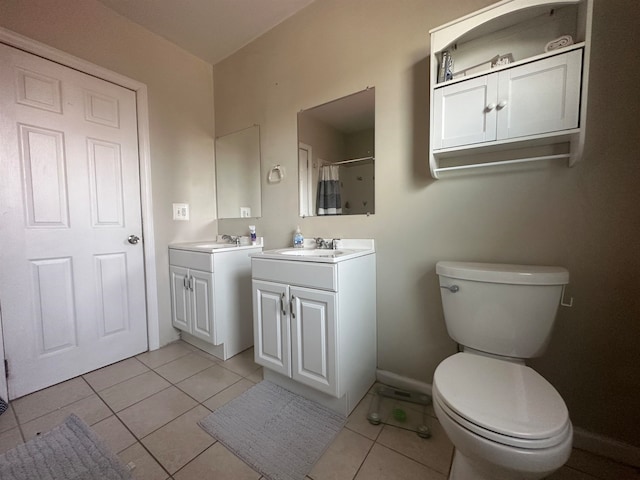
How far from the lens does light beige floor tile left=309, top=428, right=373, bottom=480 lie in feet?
3.34

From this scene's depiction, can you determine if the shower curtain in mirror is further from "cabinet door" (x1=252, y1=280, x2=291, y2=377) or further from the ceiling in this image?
the ceiling

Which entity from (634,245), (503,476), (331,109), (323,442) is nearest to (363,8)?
(331,109)

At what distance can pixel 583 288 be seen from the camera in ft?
3.54

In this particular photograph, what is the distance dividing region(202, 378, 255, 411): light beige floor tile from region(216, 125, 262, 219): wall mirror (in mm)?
1237

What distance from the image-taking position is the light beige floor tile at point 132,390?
143 cm

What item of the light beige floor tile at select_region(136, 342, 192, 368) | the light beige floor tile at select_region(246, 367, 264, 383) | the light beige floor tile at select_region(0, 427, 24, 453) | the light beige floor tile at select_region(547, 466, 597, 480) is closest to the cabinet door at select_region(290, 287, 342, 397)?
the light beige floor tile at select_region(246, 367, 264, 383)

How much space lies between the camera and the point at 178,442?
116 centimetres

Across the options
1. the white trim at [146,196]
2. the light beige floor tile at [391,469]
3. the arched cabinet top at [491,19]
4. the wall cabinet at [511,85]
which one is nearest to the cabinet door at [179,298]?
the white trim at [146,196]

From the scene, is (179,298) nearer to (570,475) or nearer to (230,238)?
(230,238)

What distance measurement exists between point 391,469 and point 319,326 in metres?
0.63

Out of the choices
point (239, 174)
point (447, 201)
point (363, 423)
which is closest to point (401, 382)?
point (363, 423)

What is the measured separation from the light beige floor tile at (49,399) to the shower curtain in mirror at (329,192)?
1.84 meters

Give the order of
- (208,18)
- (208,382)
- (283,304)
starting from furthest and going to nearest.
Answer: (208,18), (208,382), (283,304)

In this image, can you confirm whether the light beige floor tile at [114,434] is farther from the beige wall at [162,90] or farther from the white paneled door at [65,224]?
the beige wall at [162,90]
